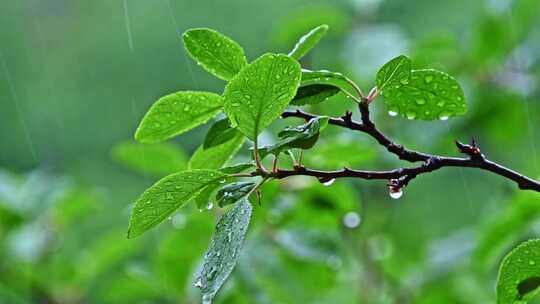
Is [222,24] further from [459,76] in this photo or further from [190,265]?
[190,265]

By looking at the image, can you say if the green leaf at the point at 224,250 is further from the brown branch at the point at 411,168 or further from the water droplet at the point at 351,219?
the water droplet at the point at 351,219

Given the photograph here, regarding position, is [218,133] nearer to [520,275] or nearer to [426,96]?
[426,96]

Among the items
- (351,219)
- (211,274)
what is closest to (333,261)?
(351,219)

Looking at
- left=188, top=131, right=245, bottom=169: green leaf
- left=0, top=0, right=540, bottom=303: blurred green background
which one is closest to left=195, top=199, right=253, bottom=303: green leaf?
left=188, top=131, right=245, bottom=169: green leaf

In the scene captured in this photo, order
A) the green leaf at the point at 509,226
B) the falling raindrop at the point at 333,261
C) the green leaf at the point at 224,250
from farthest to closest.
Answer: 1. the falling raindrop at the point at 333,261
2. the green leaf at the point at 509,226
3. the green leaf at the point at 224,250

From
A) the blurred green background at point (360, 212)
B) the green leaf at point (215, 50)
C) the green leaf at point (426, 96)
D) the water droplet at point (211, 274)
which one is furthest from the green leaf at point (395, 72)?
the blurred green background at point (360, 212)

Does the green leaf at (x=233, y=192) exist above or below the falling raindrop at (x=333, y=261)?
above
